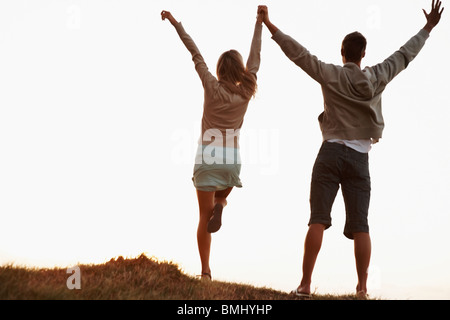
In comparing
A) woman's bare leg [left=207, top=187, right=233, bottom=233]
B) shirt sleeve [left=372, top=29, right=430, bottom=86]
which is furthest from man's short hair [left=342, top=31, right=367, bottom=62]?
woman's bare leg [left=207, top=187, right=233, bottom=233]

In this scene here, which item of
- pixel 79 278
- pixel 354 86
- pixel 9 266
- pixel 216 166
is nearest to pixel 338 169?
pixel 354 86

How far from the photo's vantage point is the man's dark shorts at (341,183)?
20.1ft

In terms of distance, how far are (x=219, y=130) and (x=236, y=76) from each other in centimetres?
69

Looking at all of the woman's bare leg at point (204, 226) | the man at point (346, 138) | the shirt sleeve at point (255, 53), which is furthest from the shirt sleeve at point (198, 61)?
the woman's bare leg at point (204, 226)

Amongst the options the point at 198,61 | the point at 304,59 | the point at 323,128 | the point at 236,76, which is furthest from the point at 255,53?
the point at 323,128

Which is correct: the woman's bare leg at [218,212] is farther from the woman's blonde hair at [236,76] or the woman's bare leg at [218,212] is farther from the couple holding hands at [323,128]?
the woman's blonde hair at [236,76]

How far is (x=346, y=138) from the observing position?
6.20 meters

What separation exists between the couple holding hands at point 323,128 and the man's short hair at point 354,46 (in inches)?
0.4

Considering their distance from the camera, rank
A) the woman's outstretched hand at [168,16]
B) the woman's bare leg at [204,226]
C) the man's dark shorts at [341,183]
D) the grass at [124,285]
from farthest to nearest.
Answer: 1. the woman's outstretched hand at [168,16]
2. the woman's bare leg at [204,226]
3. the man's dark shorts at [341,183]
4. the grass at [124,285]

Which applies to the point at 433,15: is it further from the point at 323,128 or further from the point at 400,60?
the point at 323,128

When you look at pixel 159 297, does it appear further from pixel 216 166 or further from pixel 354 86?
pixel 354 86
